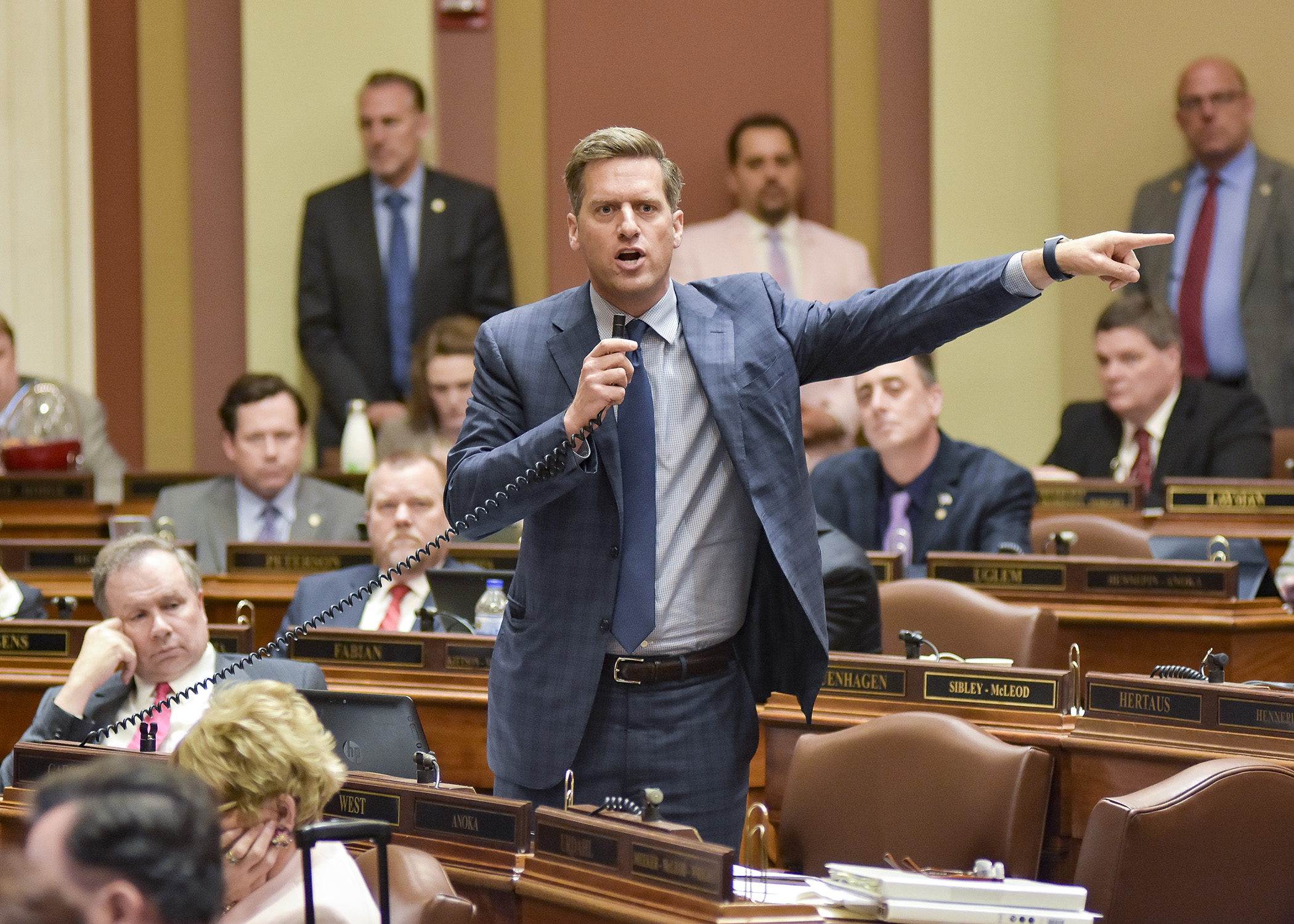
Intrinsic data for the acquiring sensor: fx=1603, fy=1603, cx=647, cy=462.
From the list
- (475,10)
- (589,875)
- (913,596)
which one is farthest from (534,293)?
(589,875)

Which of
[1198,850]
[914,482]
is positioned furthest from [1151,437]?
[1198,850]

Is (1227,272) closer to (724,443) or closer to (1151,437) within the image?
(1151,437)

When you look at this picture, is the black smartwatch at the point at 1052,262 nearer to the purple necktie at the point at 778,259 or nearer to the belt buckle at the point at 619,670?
the belt buckle at the point at 619,670

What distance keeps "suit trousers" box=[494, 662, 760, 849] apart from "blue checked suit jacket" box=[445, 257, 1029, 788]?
0.13 feet

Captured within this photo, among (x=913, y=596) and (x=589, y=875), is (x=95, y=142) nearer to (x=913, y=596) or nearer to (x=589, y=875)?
(x=913, y=596)

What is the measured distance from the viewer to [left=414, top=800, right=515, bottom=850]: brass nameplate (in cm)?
213

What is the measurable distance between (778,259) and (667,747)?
4.63 meters

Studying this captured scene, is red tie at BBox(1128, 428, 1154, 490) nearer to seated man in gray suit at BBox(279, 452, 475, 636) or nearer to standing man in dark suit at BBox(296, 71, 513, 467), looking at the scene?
seated man in gray suit at BBox(279, 452, 475, 636)

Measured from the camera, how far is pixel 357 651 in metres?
3.41

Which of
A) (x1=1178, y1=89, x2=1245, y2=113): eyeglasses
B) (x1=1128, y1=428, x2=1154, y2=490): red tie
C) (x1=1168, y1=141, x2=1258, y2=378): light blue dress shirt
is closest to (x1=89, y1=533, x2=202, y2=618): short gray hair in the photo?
(x1=1128, y1=428, x2=1154, y2=490): red tie

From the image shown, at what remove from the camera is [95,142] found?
23.3 ft

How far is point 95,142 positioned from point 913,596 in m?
4.98

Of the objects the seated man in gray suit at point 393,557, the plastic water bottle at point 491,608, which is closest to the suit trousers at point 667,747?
the plastic water bottle at point 491,608

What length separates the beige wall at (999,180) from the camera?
664 cm
